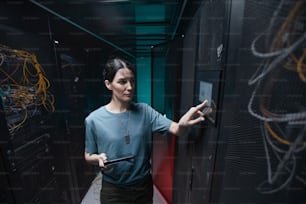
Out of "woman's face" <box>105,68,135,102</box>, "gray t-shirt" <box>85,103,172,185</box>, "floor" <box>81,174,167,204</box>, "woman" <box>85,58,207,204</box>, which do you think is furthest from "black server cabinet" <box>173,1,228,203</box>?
"floor" <box>81,174,167,204</box>

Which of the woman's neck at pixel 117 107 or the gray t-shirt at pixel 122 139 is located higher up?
the woman's neck at pixel 117 107

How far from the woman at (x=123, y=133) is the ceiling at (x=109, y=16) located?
2.46 feet

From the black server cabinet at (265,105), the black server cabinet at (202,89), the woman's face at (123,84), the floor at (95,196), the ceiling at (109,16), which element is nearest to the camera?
the black server cabinet at (265,105)

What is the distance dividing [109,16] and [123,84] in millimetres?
1094

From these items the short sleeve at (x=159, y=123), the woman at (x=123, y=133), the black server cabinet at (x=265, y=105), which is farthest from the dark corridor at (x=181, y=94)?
the woman at (x=123, y=133)

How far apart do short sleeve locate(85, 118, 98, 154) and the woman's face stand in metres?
0.26

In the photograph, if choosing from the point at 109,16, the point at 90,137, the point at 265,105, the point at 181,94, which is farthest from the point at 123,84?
the point at 109,16

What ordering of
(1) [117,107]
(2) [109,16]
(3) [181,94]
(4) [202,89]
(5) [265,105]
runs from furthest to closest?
1. (2) [109,16]
2. (3) [181,94]
3. (1) [117,107]
4. (4) [202,89]
5. (5) [265,105]

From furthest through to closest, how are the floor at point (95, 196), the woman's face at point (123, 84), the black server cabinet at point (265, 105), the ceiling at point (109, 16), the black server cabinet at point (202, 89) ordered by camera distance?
the floor at point (95, 196), the ceiling at point (109, 16), the woman's face at point (123, 84), the black server cabinet at point (202, 89), the black server cabinet at point (265, 105)

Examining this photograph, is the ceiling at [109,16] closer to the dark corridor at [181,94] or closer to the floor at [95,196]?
the dark corridor at [181,94]

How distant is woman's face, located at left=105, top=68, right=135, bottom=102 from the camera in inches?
34.5

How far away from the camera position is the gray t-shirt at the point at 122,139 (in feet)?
2.94

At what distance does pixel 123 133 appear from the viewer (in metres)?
0.91

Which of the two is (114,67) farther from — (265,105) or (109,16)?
(109,16)
